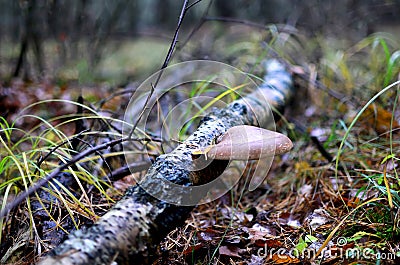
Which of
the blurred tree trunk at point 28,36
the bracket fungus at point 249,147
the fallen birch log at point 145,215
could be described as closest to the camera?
the fallen birch log at point 145,215

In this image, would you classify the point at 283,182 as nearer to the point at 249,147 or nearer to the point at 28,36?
the point at 249,147

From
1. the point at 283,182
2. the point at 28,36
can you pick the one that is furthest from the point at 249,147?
the point at 28,36

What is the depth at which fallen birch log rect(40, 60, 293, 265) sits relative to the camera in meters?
1.09

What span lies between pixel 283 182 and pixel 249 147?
994 millimetres

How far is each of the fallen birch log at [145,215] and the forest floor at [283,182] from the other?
0.42 feet

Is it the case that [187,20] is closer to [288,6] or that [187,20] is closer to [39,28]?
[288,6]

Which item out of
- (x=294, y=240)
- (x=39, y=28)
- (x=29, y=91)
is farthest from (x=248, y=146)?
(x=39, y=28)

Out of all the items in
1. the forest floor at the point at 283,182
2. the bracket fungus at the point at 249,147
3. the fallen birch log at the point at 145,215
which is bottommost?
the forest floor at the point at 283,182

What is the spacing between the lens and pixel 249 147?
142 cm

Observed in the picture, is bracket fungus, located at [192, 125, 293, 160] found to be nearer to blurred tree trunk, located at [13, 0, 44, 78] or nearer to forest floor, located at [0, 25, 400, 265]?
forest floor, located at [0, 25, 400, 265]

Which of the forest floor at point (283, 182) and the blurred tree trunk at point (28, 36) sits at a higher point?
the blurred tree trunk at point (28, 36)

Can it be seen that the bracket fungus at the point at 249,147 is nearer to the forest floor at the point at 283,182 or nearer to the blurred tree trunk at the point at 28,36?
the forest floor at the point at 283,182

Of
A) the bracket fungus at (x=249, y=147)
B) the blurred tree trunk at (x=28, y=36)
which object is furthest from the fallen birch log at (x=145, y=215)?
the blurred tree trunk at (x=28, y=36)

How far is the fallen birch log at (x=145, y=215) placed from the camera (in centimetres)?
109
